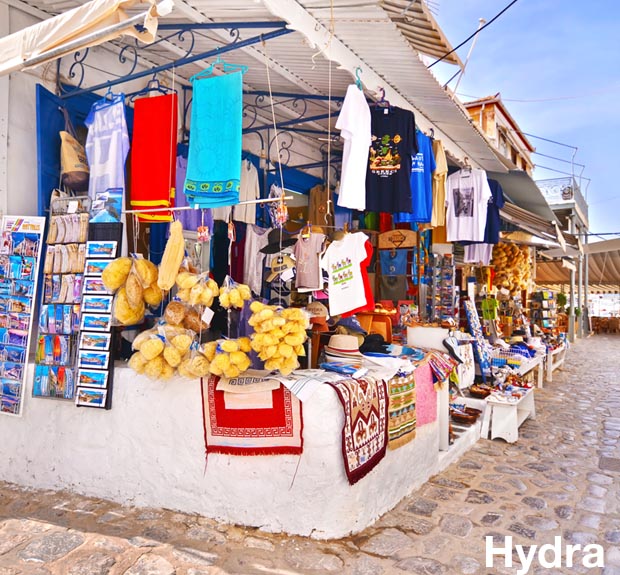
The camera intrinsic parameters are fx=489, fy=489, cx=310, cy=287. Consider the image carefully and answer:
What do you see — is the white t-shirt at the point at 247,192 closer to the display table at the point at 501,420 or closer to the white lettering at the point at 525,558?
the display table at the point at 501,420

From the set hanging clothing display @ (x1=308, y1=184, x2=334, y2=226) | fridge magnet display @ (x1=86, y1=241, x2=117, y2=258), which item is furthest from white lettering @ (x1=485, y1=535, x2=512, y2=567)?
hanging clothing display @ (x1=308, y1=184, x2=334, y2=226)

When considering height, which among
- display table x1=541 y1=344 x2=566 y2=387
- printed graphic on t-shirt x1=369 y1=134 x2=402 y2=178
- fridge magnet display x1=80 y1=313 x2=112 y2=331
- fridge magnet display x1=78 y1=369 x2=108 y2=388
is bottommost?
display table x1=541 y1=344 x2=566 y2=387

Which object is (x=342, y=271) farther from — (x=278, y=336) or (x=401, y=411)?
(x=278, y=336)

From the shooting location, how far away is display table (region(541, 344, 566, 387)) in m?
10.2

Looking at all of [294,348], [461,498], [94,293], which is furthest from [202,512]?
[461,498]

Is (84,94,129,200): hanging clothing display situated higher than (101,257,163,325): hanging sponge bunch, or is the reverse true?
(84,94,129,200): hanging clothing display

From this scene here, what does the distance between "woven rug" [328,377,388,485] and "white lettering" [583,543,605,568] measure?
1.46m

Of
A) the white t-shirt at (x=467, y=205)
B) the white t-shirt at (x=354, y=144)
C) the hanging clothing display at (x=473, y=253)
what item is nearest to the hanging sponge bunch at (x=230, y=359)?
the white t-shirt at (x=354, y=144)

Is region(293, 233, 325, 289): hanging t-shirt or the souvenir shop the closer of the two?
the souvenir shop

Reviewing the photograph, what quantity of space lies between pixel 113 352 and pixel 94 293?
1.65 ft

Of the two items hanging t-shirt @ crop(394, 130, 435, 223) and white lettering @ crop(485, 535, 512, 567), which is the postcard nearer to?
white lettering @ crop(485, 535, 512, 567)

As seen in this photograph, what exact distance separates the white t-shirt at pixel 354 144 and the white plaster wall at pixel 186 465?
1.93 meters

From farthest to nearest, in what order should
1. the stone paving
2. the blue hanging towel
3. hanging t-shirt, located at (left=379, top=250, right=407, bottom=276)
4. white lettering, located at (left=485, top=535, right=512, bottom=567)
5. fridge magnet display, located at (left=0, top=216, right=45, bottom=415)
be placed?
hanging t-shirt, located at (left=379, top=250, right=407, bottom=276) → fridge magnet display, located at (left=0, top=216, right=45, bottom=415) → the blue hanging towel → white lettering, located at (left=485, top=535, right=512, bottom=567) → the stone paving

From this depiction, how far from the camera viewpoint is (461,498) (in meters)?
4.18
